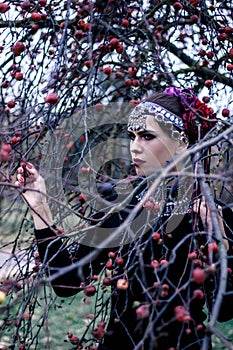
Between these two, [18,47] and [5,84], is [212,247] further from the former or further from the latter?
[5,84]

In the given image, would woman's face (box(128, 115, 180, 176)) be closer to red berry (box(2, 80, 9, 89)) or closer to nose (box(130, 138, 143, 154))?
nose (box(130, 138, 143, 154))

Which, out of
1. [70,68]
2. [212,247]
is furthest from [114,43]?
[212,247]

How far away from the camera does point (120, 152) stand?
3.76 meters

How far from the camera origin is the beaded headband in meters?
1.99

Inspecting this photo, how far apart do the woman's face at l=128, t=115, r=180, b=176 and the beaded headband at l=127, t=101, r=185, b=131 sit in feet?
0.06

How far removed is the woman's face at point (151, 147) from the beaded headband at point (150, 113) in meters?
0.02

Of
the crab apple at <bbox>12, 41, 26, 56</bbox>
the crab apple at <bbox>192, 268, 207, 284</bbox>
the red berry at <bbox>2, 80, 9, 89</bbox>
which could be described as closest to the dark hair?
the crab apple at <bbox>12, 41, 26, 56</bbox>

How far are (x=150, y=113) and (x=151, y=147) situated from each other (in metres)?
0.13

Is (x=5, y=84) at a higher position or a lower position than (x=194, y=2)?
lower

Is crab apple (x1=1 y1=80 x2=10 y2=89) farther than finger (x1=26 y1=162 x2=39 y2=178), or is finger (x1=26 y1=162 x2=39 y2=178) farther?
crab apple (x1=1 y1=80 x2=10 y2=89)

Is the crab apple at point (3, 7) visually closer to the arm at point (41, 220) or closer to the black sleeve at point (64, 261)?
the arm at point (41, 220)

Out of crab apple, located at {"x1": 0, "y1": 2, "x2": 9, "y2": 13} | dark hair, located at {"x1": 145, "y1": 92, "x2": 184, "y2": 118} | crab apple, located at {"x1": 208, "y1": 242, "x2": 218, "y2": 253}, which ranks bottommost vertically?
crab apple, located at {"x1": 208, "y1": 242, "x2": 218, "y2": 253}

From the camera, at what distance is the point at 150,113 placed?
203 cm

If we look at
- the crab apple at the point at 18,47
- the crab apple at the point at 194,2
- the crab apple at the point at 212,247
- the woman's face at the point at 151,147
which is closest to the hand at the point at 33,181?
the woman's face at the point at 151,147
